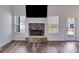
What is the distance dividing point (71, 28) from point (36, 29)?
2788 millimetres

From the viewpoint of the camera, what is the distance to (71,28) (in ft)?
36.3

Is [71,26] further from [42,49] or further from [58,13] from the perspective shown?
[42,49]

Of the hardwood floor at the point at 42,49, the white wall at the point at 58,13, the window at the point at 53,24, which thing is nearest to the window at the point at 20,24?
the white wall at the point at 58,13

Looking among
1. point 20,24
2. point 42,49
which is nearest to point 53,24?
point 20,24

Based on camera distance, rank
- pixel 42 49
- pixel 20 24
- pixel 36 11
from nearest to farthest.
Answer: pixel 42 49
pixel 36 11
pixel 20 24

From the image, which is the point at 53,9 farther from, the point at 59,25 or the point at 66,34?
the point at 66,34

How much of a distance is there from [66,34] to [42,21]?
2196 millimetres

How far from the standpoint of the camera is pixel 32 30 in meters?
10.9

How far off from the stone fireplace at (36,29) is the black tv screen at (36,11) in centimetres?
72

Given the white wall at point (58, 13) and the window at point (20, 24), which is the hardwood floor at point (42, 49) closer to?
the white wall at point (58, 13)

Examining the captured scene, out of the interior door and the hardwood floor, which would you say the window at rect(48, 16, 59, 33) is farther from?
the hardwood floor
